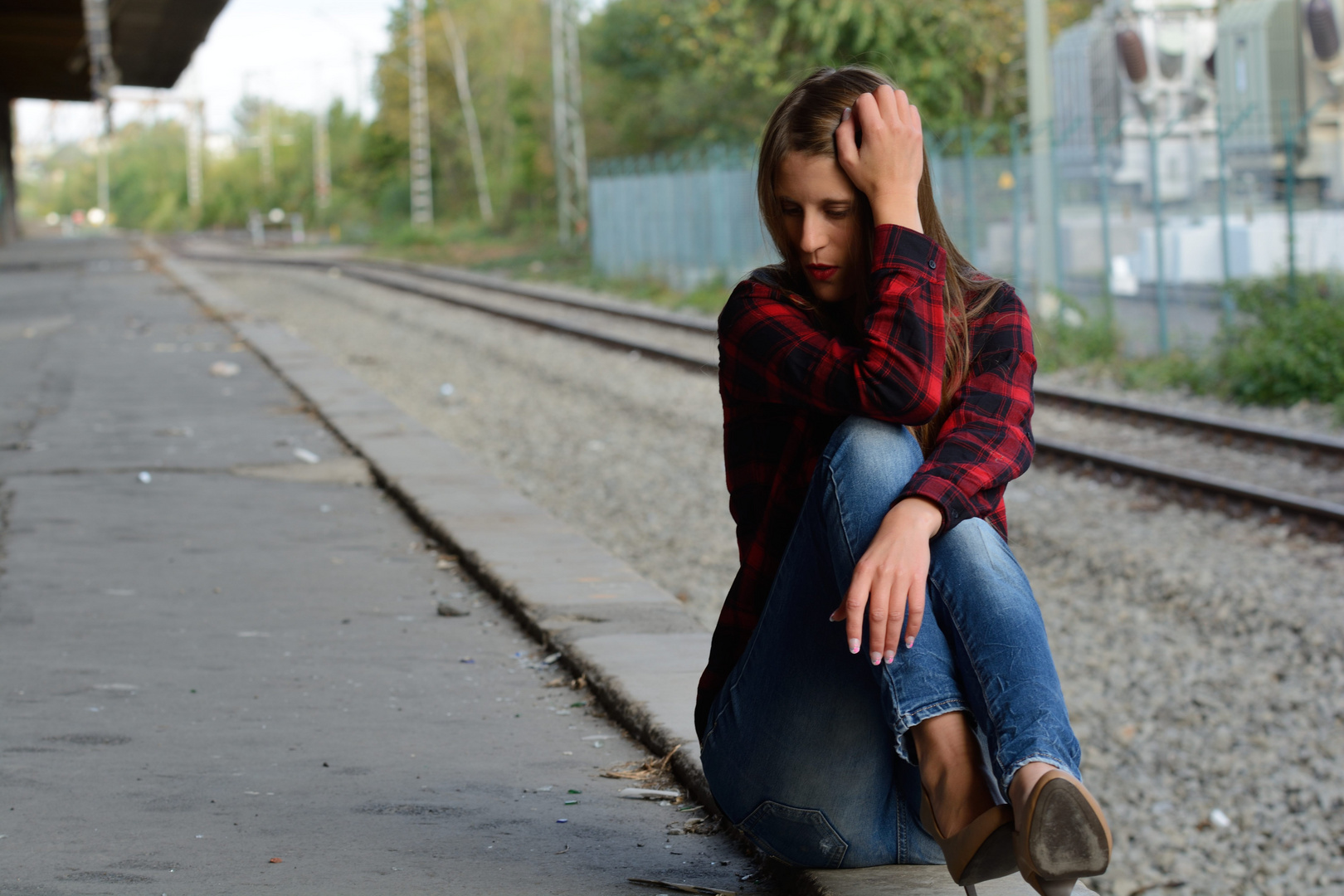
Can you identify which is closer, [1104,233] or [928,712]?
[928,712]

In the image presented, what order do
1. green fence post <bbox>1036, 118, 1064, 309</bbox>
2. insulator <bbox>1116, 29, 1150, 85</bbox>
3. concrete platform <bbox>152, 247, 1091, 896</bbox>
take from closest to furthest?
1. concrete platform <bbox>152, 247, 1091, 896</bbox>
2. green fence post <bbox>1036, 118, 1064, 309</bbox>
3. insulator <bbox>1116, 29, 1150, 85</bbox>

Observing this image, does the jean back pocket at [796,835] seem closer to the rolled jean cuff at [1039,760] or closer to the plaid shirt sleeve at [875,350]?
the rolled jean cuff at [1039,760]

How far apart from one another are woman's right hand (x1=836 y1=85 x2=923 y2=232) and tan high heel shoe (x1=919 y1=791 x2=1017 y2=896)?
0.91 meters

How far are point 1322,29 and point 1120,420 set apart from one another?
9.40 m

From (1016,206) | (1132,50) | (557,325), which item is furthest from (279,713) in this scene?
(1132,50)

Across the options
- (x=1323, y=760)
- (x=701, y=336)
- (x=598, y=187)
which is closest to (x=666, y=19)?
(x=598, y=187)

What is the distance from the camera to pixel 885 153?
2.21 meters

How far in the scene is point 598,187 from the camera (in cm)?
2786

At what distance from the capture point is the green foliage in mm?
12836

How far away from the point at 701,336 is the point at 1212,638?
1142 cm

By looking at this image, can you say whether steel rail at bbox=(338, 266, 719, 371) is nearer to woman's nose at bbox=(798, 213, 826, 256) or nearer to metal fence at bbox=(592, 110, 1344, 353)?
metal fence at bbox=(592, 110, 1344, 353)

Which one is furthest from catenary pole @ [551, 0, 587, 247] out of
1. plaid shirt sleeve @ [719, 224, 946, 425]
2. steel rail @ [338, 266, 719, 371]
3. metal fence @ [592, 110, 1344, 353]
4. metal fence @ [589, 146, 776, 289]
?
plaid shirt sleeve @ [719, 224, 946, 425]

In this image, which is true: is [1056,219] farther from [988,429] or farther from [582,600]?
[988,429]

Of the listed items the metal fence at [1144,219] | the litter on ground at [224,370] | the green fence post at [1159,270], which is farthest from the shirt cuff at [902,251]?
the green fence post at [1159,270]
